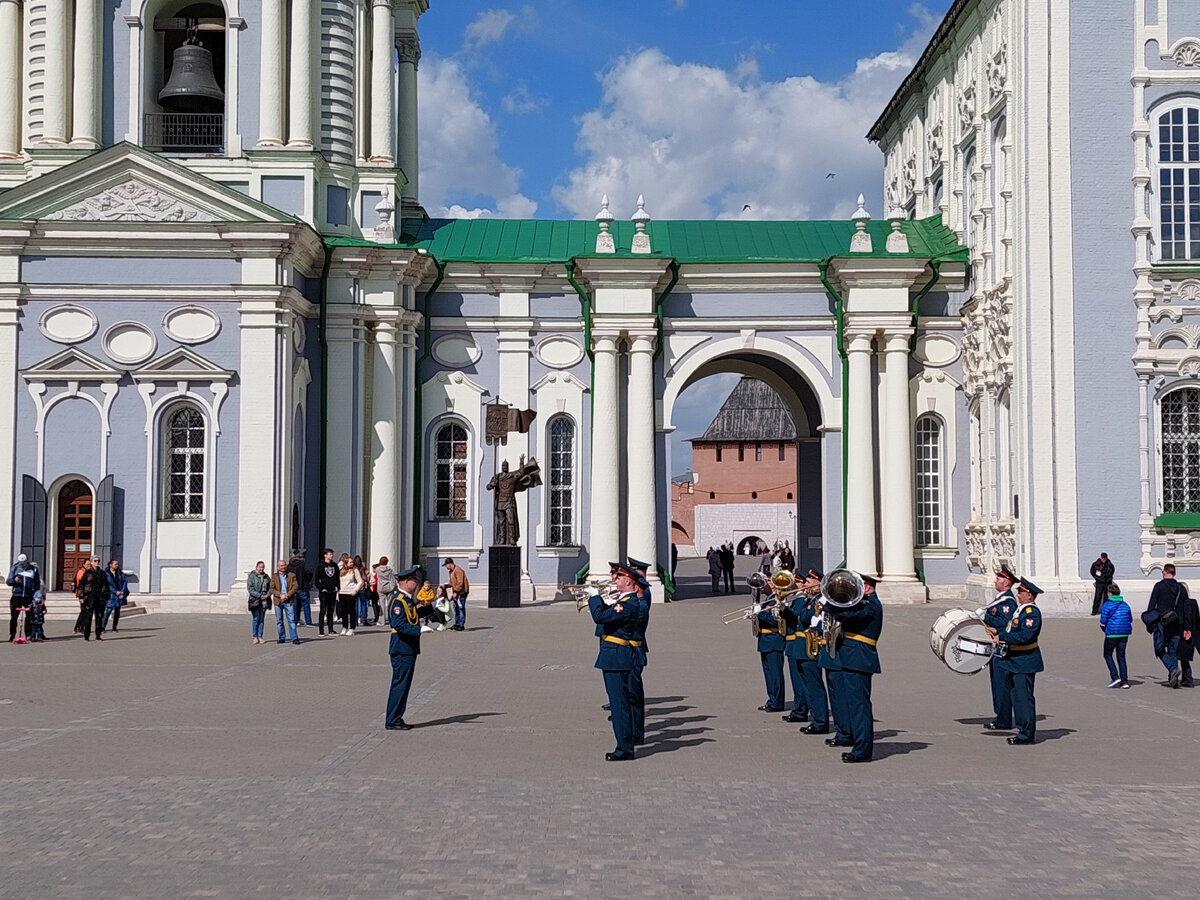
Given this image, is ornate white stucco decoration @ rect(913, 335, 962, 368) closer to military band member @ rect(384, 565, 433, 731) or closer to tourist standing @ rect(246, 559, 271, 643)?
tourist standing @ rect(246, 559, 271, 643)

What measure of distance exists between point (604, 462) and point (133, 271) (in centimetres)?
1070

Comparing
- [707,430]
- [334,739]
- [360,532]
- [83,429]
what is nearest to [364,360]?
[360,532]

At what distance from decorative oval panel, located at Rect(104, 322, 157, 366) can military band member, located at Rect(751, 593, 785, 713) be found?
18.5 metres

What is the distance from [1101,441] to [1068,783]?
1903 centimetres

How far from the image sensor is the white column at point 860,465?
32.6 meters

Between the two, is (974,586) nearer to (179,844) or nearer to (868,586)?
(868,586)

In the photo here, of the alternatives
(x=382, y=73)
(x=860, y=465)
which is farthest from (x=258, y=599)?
(x=382, y=73)

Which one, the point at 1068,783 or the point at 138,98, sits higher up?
the point at 138,98

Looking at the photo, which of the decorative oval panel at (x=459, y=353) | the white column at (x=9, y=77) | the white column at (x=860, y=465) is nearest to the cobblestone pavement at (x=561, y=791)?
the white column at (x=860, y=465)

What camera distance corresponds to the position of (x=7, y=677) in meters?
17.9

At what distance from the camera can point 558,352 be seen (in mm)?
33812

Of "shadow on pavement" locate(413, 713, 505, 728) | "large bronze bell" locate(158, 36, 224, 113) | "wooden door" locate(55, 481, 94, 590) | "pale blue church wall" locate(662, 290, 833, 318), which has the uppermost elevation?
"large bronze bell" locate(158, 36, 224, 113)

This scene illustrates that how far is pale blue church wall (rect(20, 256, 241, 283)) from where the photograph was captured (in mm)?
29359

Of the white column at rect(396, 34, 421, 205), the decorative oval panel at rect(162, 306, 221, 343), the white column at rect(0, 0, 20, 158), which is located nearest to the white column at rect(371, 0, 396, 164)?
the white column at rect(396, 34, 421, 205)
